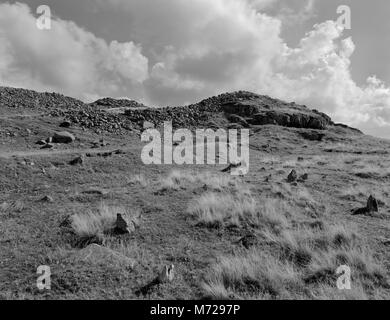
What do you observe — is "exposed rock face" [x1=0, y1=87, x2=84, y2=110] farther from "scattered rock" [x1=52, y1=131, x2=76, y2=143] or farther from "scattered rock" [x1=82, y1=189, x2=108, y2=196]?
"scattered rock" [x1=82, y1=189, x2=108, y2=196]

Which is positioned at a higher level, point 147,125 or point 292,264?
point 147,125

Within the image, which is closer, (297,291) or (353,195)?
(297,291)

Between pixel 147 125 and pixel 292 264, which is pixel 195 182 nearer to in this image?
pixel 292 264

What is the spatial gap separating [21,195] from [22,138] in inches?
469

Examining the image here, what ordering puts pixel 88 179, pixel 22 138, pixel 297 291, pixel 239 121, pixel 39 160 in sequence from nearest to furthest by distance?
pixel 297 291, pixel 88 179, pixel 39 160, pixel 22 138, pixel 239 121

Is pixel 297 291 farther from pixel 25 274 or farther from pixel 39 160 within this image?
pixel 39 160

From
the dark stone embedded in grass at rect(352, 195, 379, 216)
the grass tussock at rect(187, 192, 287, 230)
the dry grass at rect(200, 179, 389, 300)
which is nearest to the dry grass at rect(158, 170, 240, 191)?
the grass tussock at rect(187, 192, 287, 230)

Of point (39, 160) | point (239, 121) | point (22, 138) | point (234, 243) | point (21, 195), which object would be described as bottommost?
point (234, 243)

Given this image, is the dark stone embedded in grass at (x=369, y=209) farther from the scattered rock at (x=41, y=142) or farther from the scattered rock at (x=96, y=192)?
the scattered rock at (x=41, y=142)

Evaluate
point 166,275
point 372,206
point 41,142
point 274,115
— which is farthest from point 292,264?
point 274,115

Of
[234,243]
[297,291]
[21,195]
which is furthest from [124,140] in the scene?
[297,291]

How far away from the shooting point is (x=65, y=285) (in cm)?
643

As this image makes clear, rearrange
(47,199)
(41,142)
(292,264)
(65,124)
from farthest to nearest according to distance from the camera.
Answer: (65,124) < (41,142) < (47,199) < (292,264)

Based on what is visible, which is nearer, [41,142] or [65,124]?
[41,142]
